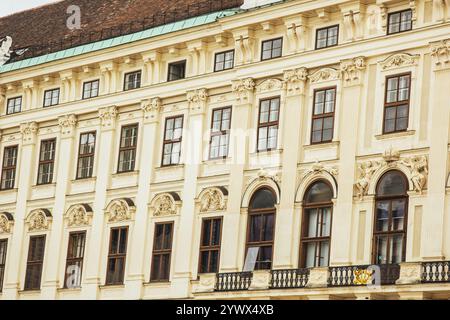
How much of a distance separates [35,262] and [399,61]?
17.4 metres

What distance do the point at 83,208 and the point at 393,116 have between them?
45.3 feet

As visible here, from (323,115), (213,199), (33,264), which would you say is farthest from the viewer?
(33,264)

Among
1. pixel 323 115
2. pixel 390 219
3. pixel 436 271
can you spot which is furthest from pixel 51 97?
pixel 436 271

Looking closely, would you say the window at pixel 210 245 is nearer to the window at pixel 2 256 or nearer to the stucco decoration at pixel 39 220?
the stucco decoration at pixel 39 220

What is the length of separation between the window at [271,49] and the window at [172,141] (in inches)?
165

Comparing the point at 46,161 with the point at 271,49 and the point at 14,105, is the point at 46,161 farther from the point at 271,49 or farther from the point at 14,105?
the point at 271,49

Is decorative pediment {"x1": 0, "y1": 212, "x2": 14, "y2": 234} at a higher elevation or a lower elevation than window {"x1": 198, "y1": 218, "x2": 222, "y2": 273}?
higher

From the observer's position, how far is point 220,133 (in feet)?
149

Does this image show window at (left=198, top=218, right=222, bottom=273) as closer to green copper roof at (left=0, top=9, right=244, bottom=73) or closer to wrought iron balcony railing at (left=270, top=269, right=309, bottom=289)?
wrought iron balcony railing at (left=270, top=269, right=309, bottom=289)

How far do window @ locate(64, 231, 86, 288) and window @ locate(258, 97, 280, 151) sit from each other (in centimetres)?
877

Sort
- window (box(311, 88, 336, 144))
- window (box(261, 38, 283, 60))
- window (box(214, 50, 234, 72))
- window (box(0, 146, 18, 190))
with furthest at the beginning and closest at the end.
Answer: window (box(0, 146, 18, 190)) → window (box(214, 50, 234, 72)) → window (box(261, 38, 283, 60)) → window (box(311, 88, 336, 144))

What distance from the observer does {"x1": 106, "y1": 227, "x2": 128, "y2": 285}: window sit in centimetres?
4753

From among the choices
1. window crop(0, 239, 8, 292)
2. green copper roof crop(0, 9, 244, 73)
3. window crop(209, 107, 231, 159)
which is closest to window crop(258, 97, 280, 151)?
window crop(209, 107, 231, 159)
